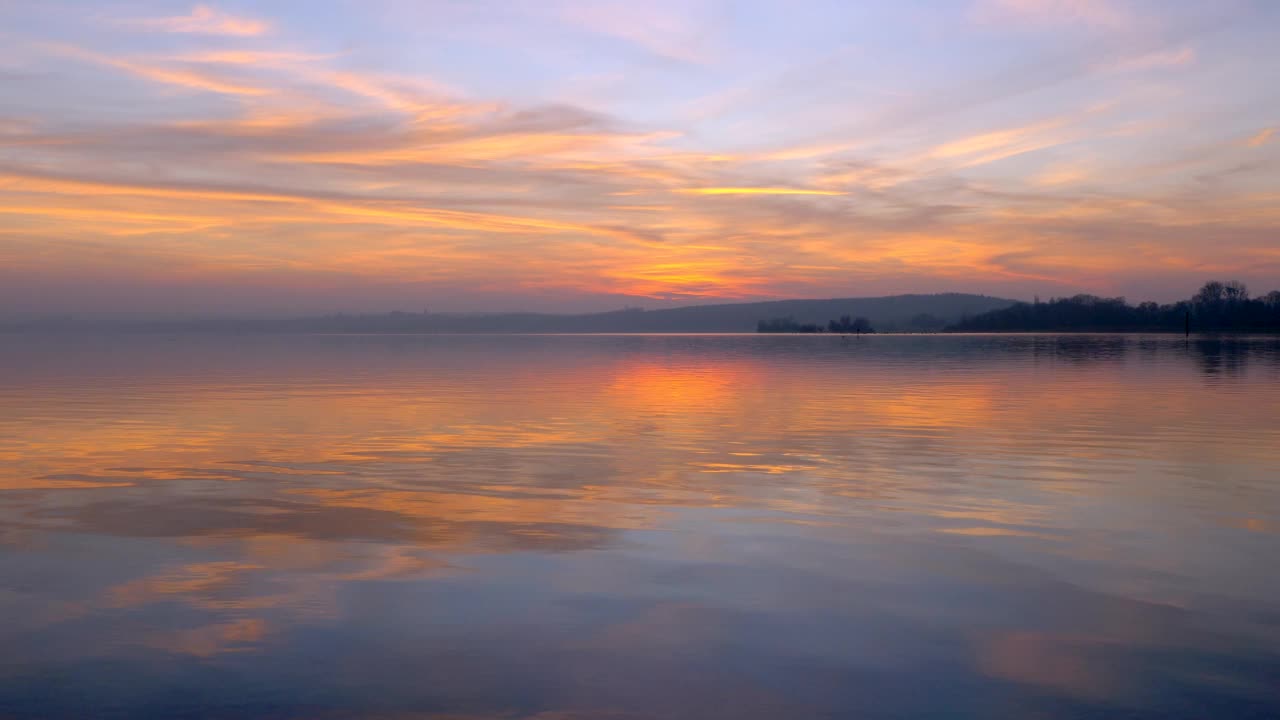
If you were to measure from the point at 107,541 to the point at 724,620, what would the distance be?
8798mm

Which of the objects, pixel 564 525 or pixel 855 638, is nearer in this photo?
pixel 855 638

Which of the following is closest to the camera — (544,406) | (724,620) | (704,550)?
(724,620)

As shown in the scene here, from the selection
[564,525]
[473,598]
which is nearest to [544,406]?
[564,525]

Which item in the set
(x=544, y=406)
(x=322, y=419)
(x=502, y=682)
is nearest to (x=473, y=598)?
(x=502, y=682)

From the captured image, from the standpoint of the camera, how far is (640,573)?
11711 millimetres

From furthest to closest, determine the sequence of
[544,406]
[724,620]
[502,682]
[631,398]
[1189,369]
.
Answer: [1189,369] < [631,398] < [544,406] < [724,620] < [502,682]

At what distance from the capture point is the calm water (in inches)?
315

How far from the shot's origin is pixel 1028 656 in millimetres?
8742

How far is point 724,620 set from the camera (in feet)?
32.4

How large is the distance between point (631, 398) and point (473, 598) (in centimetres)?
2894

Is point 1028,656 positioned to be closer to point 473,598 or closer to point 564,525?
point 473,598

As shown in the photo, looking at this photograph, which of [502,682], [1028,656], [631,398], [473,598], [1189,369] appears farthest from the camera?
[1189,369]

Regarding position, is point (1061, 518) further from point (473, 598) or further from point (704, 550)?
point (473, 598)

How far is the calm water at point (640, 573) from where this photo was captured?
7.99 metres
